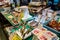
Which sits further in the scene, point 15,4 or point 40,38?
point 15,4

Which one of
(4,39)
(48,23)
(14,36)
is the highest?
(48,23)

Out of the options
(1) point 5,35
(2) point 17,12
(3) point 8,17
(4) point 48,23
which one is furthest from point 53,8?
(1) point 5,35

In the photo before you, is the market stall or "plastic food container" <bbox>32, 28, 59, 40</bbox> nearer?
"plastic food container" <bbox>32, 28, 59, 40</bbox>

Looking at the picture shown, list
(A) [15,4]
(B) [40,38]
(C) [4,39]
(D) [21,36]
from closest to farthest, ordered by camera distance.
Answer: (B) [40,38] → (D) [21,36] → (C) [4,39] → (A) [15,4]

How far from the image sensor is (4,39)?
4.83ft

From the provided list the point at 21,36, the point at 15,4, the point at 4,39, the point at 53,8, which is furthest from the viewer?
the point at 15,4

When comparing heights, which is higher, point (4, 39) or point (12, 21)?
point (12, 21)

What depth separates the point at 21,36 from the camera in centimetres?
122

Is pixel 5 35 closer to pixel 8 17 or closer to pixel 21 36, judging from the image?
pixel 8 17

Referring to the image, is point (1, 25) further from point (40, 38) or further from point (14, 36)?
point (40, 38)

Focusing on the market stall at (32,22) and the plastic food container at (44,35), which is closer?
the plastic food container at (44,35)

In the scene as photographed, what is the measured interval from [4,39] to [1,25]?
28 cm

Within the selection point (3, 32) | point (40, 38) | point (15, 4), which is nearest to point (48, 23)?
point (40, 38)

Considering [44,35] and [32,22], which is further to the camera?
[32,22]
